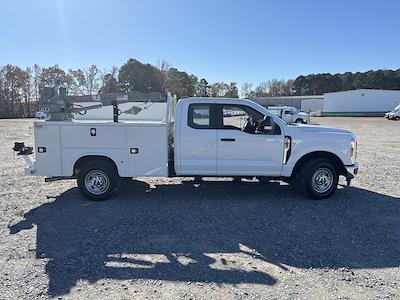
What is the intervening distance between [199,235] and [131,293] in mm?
1841

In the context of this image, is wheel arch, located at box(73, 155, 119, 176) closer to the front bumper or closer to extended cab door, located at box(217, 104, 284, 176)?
extended cab door, located at box(217, 104, 284, 176)

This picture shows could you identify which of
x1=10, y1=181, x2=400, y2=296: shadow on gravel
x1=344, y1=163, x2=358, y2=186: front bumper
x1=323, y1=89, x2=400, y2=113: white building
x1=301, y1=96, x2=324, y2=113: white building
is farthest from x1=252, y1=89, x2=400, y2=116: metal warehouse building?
x1=10, y1=181, x2=400, y2=296: shadow on gravel

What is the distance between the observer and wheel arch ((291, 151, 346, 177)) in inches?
285

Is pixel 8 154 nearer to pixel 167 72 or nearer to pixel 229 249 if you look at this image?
pixel 229 249

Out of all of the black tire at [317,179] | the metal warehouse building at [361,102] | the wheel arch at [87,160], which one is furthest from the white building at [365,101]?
the wheel arch at [87,160]

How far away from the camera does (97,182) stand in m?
7.18

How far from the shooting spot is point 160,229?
5703 millimetres

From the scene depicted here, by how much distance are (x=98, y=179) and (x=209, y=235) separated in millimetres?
2931

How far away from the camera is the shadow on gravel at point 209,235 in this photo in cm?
438

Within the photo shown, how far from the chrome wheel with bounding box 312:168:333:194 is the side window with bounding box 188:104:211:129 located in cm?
253

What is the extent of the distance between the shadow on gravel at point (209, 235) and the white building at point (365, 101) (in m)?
82.4

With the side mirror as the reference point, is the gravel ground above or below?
below

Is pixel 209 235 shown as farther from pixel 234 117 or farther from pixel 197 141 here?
pixel 234 117

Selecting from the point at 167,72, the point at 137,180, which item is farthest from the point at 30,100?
the point at 137,180
